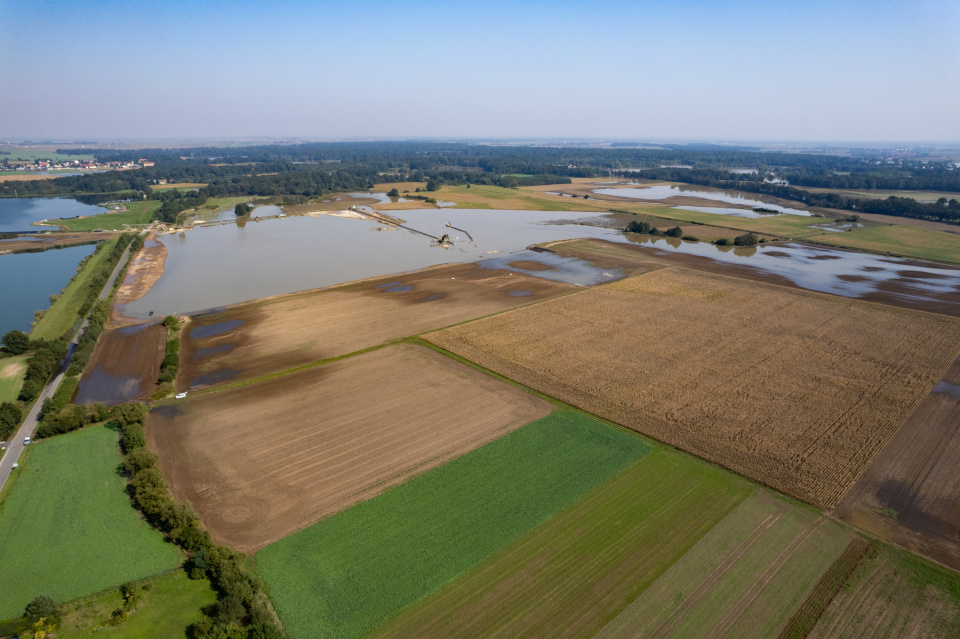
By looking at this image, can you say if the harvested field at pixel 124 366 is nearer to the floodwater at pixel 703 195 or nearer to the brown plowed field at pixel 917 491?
the brown plowed field at pixel 917 491

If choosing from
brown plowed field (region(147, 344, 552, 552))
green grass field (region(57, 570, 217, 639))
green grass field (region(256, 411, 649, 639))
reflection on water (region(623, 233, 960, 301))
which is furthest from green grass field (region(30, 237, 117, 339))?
reflection on water (region(623, 233, 960, 301))

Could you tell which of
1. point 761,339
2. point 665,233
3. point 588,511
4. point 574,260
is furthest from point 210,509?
point 665,233

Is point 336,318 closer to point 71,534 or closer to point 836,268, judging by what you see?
point 71,534

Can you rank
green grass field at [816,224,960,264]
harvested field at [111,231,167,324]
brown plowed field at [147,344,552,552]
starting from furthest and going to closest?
→ 1. green grass field at [816,224,960,264]
2. harvested field at [111,231,167,324]
3. brown plowed field at [147,344,552,552]

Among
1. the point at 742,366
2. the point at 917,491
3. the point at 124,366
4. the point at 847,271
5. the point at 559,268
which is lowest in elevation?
the point at 917,491

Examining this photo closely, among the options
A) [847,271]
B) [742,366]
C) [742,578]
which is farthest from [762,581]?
[847,271]

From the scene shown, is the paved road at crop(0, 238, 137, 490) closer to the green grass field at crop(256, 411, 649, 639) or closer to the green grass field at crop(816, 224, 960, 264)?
the green grass field at crop(256, 411, 649, 639)
